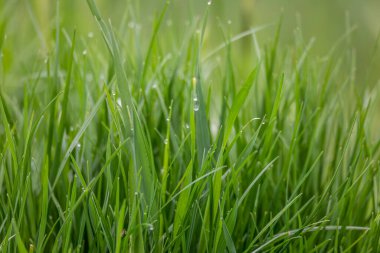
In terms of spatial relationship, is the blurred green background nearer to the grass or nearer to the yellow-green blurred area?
the yellow-green blurred area

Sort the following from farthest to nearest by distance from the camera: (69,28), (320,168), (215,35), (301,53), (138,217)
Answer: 1. (215,35)
2. (69,28)
3. (301,53)
4. (320,168)
5. (138,217)

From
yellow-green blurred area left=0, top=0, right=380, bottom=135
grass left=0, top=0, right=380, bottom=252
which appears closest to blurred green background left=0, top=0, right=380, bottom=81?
yellow-green blurred area left=0, top=0, right=380, bottom=135

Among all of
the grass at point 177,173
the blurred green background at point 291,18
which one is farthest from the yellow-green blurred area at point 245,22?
the grass at point 177,173

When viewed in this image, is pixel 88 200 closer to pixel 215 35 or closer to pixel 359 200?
pixel 359 200

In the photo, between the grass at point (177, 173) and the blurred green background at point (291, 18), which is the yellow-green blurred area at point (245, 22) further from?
the grass at point (177, 173)

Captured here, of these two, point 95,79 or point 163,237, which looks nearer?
point 163,237

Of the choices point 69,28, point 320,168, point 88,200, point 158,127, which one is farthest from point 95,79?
point 69,28

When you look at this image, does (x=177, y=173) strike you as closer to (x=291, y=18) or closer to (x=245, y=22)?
(x=245, y=22)

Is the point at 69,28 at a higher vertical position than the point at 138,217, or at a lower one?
higher
